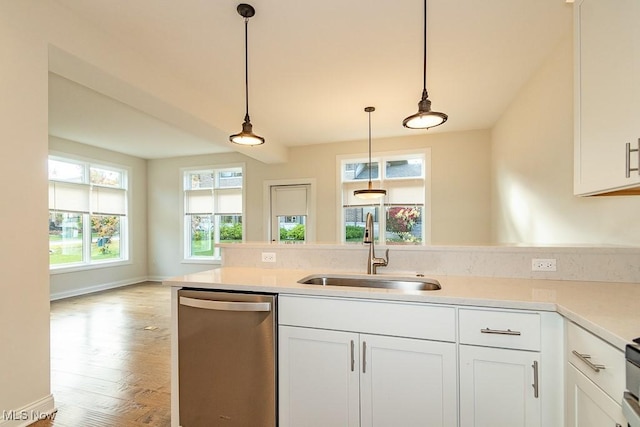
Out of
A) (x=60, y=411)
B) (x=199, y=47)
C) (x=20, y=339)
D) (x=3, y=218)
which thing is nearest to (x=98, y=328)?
(x=60, y=411)

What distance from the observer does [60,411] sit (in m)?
2.17

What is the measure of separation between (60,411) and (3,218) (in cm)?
141

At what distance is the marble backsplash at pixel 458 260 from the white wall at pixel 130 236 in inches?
198

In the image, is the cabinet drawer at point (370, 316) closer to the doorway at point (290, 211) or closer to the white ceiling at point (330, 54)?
the white ceiling at point (330, 54)

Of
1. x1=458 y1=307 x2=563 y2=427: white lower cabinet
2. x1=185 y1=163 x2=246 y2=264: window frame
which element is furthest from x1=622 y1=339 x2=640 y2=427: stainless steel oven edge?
x1=185 y1=163 x2=246 y2=264: window frame

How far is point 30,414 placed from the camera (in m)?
1.99

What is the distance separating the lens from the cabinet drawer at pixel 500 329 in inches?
52.7

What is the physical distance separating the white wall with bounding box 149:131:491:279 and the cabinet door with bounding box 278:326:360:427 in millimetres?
2791

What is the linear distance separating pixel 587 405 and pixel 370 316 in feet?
2.83

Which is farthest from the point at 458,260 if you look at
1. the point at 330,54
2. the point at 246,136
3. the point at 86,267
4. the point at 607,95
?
the point at 86,267

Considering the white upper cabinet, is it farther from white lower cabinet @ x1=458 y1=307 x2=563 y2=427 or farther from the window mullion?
the window mullion

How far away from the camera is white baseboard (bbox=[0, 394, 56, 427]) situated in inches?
73.3

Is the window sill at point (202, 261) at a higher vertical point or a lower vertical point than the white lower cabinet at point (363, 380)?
lower

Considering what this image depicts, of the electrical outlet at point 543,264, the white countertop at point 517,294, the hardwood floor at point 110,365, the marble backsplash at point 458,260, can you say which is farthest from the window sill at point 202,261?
the electrical outlet at point 543,264
